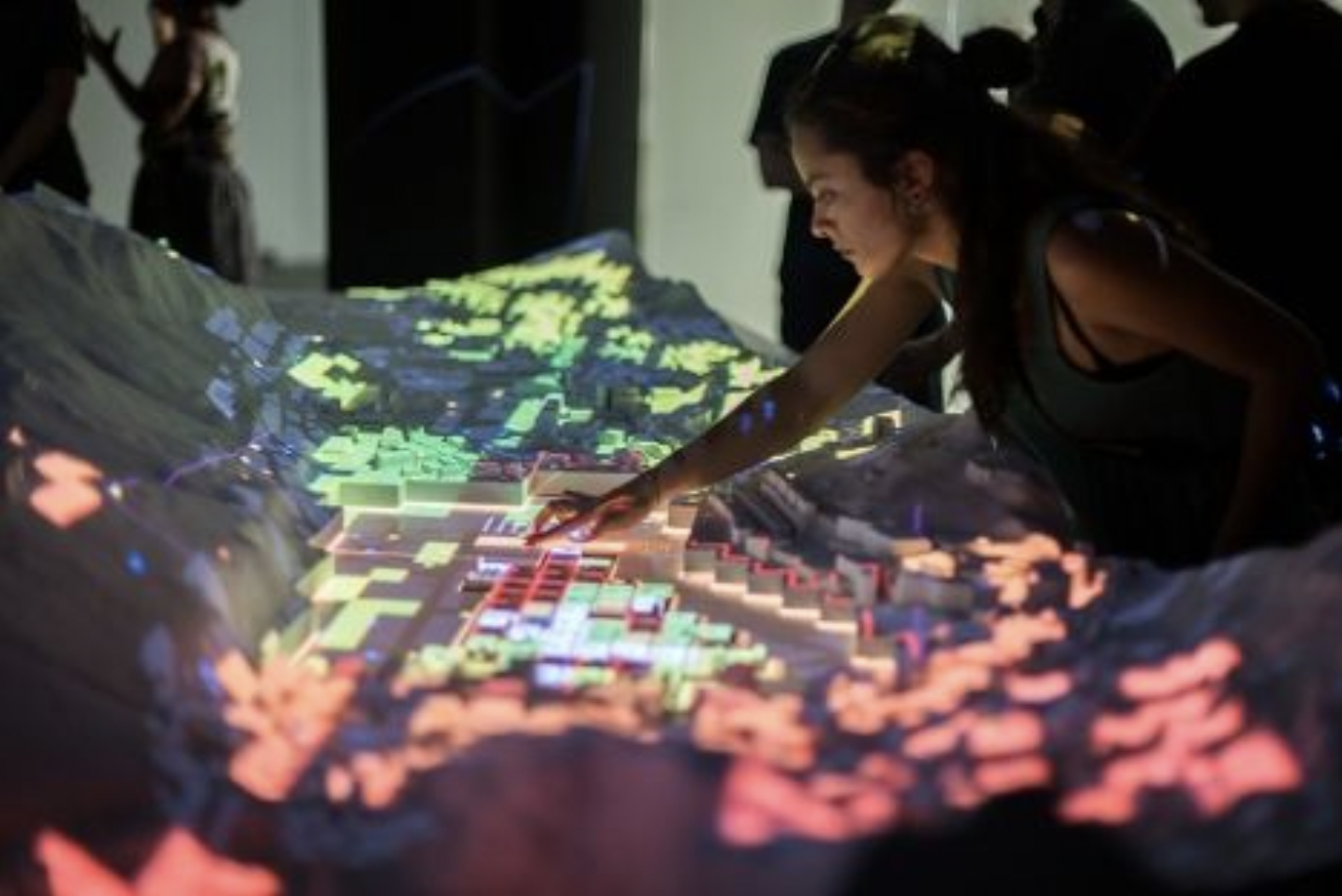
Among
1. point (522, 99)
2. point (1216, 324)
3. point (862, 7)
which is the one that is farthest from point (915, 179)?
point (522, 99)

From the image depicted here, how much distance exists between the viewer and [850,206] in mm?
1411

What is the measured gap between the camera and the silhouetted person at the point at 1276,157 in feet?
5.61

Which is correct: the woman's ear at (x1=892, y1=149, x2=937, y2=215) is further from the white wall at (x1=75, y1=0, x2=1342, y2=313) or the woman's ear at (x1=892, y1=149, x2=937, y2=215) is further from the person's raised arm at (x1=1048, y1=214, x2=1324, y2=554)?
the white wall at (x1=75, y1=0, x2=1342, y2=313)

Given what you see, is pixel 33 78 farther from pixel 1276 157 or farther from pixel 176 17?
pixel 1276 157

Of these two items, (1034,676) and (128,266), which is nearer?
(1034,676)

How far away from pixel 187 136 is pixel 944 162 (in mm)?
2643

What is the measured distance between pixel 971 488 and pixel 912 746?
1.87 feet

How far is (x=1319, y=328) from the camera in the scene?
5.65ft

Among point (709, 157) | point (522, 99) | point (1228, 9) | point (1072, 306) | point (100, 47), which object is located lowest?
point (709, 157)

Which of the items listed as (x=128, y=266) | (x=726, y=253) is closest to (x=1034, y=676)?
(x=128, y=266)

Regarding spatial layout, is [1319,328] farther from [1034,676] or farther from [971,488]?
[1034,676]

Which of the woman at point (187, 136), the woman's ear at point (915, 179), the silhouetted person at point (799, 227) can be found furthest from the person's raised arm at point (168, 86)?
the woman's ear at point (915, 179)

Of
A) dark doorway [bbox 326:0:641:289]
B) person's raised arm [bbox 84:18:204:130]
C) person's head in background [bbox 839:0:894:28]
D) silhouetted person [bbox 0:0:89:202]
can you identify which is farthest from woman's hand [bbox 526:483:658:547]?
dark doorway [bbox 326:0:641:289]

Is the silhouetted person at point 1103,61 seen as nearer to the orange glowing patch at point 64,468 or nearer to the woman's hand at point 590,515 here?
the woman's hand at point 590,515
